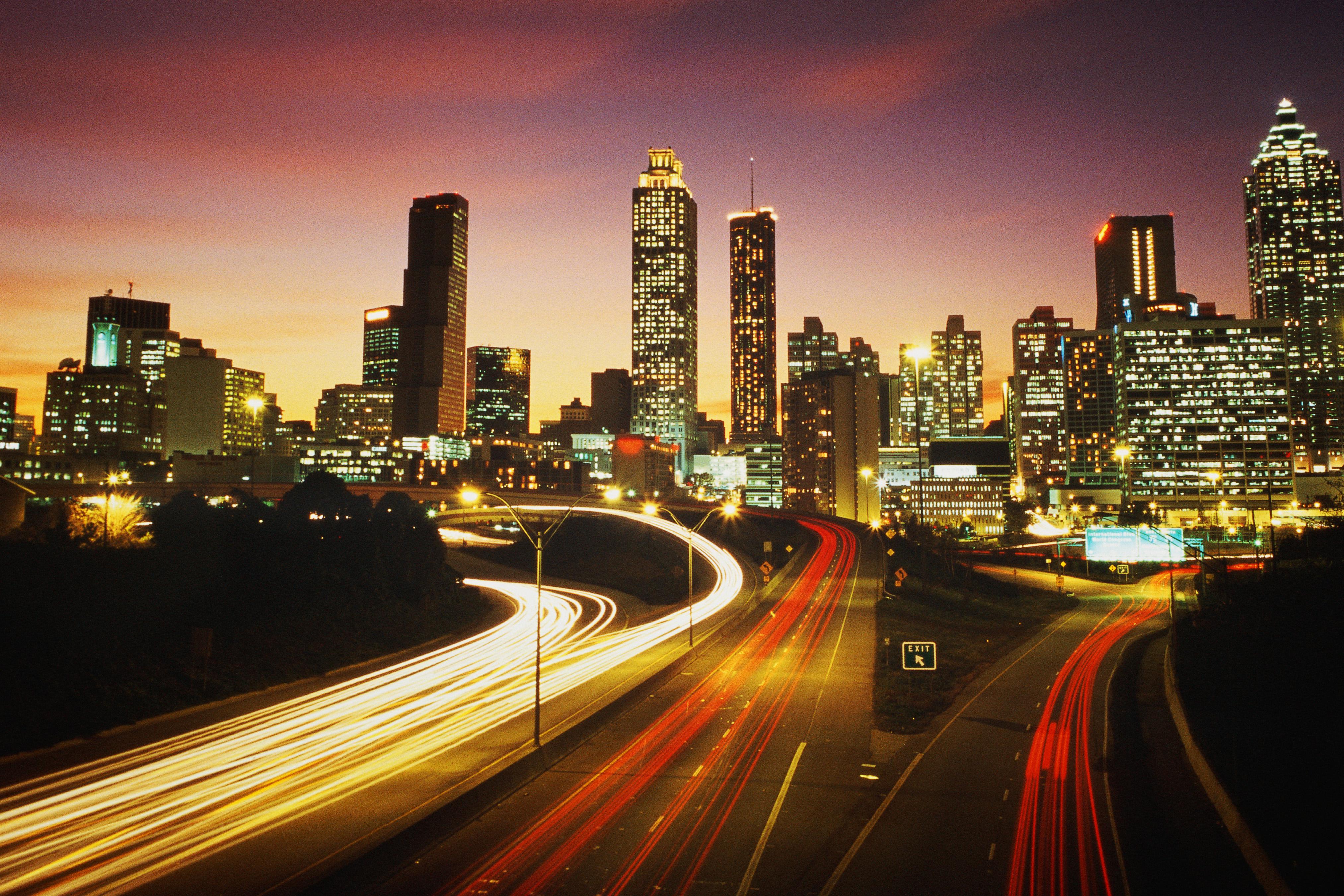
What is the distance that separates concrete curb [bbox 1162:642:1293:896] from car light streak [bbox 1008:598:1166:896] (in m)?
2.79

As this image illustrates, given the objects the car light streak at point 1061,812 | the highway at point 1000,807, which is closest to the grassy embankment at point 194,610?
the highway at point 1000,807

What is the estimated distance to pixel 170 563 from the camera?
136 ft

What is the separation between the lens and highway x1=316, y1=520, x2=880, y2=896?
57.2 ft

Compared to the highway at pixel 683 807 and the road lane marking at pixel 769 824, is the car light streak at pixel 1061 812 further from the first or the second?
the road lane marking at pixel 769 824

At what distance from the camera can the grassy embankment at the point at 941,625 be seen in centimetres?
3531

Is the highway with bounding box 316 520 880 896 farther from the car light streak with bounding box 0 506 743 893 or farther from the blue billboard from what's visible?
the blue billboard

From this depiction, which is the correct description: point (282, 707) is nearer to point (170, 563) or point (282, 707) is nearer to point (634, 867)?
point (170, 563)

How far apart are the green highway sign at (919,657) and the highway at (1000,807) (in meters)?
2.07

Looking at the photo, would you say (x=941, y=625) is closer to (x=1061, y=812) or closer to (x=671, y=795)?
(x=1061, y=812)

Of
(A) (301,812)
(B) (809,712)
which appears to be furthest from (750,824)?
(B) (809,712)

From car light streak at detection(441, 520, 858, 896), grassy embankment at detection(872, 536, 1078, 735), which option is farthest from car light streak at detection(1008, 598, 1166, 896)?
car light streak at detection(441, 520, 858, 896)

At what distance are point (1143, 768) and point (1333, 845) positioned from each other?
9.08 m

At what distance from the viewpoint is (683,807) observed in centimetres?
2178

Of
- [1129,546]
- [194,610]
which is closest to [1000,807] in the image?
[194,610]
